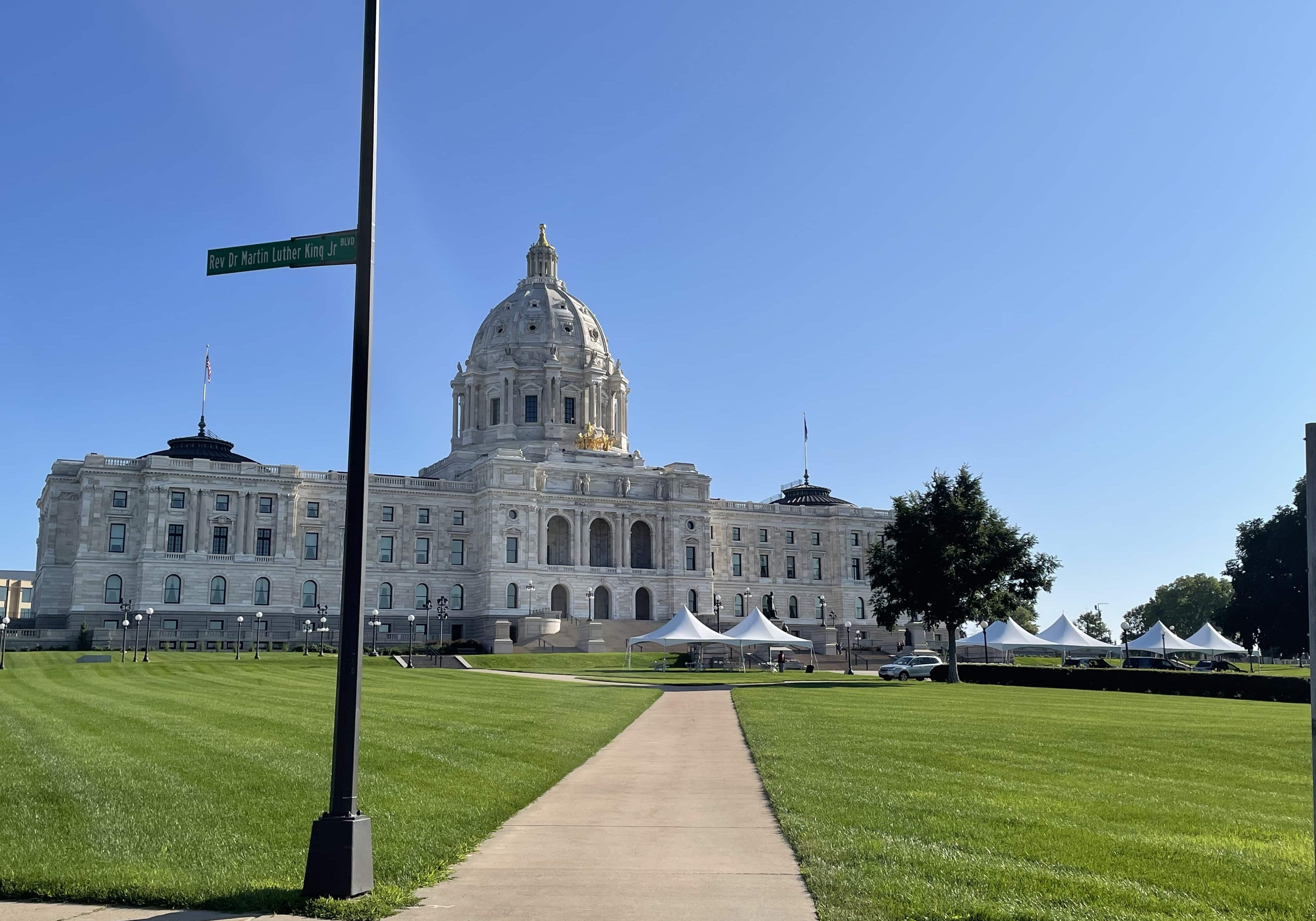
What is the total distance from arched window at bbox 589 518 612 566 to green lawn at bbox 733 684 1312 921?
3462 inches

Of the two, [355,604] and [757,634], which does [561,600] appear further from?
[355,604]

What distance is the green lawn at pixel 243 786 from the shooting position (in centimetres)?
998

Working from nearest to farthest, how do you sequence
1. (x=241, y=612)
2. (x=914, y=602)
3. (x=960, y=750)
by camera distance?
(x=960, y=750), (x=914, y=602), (x=241, y=612)

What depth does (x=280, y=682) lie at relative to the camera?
43.2 meters

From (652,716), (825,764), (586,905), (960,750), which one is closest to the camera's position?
(586,905)

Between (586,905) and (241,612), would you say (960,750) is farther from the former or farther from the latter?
(241,612)

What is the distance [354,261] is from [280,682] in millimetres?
35575

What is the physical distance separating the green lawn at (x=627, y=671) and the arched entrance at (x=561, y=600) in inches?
764

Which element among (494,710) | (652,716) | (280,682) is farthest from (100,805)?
(280,682)

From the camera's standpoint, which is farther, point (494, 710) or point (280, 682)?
point (280, 682)

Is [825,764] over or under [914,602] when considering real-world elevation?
under

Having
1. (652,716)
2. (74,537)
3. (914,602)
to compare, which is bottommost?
(652,716)

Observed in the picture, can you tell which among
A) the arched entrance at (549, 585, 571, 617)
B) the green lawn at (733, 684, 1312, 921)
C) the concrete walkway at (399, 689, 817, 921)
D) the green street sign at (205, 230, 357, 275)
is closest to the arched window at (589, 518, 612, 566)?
the arched entrance at (549, 585, 571, 617)

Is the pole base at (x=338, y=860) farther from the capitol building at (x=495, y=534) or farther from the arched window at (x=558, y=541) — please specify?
the arched window at (x=558, y=541)
